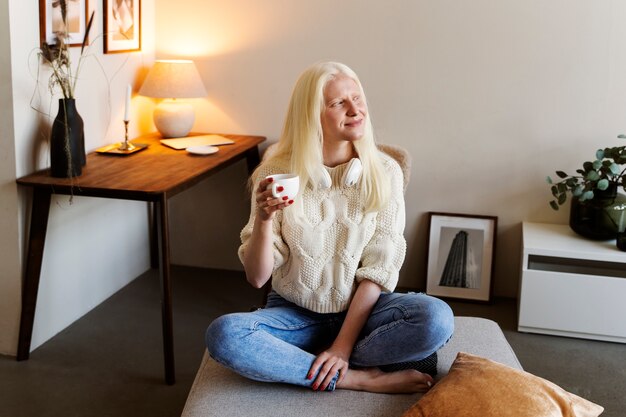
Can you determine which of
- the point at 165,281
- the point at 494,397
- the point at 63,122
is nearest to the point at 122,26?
the point at 63,122

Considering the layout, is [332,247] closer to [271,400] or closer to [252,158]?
[271,400]

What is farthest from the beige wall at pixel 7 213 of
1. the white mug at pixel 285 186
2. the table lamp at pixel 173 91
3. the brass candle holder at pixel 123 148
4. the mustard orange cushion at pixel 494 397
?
the mustard orange cushion at pixel 494 397

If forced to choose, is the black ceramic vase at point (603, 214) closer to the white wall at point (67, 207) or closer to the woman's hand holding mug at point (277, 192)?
the woman's hand holding mug at point (277, 192)

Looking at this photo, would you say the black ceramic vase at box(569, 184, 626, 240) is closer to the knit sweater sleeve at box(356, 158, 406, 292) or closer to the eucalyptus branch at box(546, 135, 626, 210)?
the eucalyptus branch at box(546, 135, 626, 210)

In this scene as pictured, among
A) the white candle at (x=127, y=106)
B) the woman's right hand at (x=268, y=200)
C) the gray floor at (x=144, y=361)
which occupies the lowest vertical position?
the gray floor at (x=144, y=361)

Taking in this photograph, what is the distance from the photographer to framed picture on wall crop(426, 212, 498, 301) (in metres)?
3.40

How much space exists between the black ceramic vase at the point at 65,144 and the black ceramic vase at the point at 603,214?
1.88 metres

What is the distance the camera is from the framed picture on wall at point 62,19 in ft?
8.80

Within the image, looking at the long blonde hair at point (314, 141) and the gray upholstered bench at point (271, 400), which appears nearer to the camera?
the gray upholstered bench at point (271, 400)

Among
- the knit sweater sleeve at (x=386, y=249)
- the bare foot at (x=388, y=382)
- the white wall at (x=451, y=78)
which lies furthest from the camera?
the white wall at (x=451, y=78)

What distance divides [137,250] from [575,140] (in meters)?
1.92

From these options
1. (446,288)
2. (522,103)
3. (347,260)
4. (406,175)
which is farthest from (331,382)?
(522,103)

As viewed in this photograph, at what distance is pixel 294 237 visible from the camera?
2.19m

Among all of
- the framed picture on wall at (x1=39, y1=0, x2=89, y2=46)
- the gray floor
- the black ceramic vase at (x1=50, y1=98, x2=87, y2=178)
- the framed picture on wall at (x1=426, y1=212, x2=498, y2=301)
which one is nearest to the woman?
the gray floor
